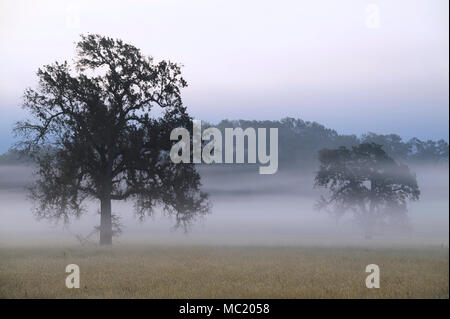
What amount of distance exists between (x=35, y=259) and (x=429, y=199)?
27.4 m

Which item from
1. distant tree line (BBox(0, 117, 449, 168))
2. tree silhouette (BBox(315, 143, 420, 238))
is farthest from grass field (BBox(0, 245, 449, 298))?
tree silhouette (BBox(315, 143, 420, 238))

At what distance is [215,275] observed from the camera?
1705cm

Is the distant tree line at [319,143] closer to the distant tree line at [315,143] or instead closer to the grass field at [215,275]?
the distant tree line at [315,143]

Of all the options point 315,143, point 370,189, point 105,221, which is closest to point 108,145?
point 105,221

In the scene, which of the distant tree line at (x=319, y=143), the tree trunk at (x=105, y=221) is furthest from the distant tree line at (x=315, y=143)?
the tree trunk at (x=105, y=221)

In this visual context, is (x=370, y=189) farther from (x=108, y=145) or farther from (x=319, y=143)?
(x=108, y=145)

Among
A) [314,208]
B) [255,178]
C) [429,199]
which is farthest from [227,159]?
[429,199]

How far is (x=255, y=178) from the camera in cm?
2195

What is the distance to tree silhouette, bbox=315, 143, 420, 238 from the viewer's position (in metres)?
37.8

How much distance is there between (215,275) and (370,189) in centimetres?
2525

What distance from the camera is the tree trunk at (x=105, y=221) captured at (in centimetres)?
2684

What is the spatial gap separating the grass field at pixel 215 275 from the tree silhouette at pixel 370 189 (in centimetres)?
1366

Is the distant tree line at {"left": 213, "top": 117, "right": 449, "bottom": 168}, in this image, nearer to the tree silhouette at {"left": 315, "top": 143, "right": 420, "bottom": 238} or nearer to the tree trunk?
the tree silhouette at {"left": 315, "top": 143, "right": 420, "bottom": 238}

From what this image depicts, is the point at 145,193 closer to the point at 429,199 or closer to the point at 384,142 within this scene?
the point at 384,142
